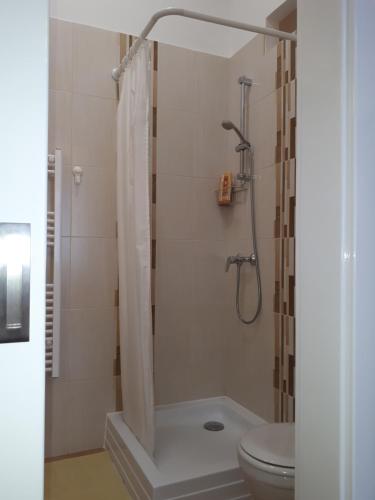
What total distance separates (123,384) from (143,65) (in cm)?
165

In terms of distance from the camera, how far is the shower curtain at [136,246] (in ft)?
6.22

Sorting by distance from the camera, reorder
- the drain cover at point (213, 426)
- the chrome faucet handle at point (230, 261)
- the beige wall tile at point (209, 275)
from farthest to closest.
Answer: the beige wall tile at point (209, 275) → the chrome faucet handle at point (230, 261) → the drain cover at point (213, 426)

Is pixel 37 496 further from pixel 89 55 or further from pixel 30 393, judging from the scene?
pixel 89 55

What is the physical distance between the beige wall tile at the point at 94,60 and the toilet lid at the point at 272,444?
6.43ft

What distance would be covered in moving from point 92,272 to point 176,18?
1677 millimetres

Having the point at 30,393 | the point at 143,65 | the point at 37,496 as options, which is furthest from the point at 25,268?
the point at 143,65

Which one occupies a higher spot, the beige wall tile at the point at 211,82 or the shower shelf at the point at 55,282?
the beige wall tile at the point at 211,82

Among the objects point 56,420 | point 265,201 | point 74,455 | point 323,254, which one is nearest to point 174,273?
point 265,201

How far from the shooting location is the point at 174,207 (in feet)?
8.45

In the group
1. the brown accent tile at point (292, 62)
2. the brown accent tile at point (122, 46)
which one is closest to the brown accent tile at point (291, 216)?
the brown accent tile at point (292, 62)

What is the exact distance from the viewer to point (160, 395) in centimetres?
254

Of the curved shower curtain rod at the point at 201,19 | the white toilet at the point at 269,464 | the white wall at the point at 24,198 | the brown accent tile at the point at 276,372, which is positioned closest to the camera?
the white wall at the point at 24,198

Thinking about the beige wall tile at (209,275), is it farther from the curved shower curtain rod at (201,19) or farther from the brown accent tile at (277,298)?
the curved shower curtain rod at (201,19)

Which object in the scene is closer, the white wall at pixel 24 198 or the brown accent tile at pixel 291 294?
the white wall at pixel 24 198
